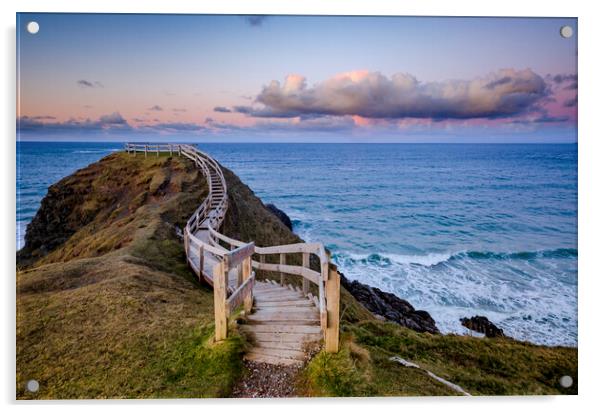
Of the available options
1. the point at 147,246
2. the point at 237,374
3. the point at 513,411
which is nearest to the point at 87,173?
the point at 147,246

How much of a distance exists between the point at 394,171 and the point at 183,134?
32.1ft

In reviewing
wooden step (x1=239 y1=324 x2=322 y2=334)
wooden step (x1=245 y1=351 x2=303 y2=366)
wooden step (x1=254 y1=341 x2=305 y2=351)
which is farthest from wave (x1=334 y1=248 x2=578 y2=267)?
wooden step (x1=245 y1=351 x2=303 y2=366)

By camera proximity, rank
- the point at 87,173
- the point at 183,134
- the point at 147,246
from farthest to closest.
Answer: the point at 87,173
the point at 147,246
the point at 183,134

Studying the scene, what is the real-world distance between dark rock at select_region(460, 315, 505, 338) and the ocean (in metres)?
0.24

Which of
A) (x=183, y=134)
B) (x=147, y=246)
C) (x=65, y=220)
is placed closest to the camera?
(x=183, y=134)

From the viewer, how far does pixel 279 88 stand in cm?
1000

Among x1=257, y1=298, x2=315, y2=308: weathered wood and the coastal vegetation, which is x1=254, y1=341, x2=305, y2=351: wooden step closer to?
the coastal vegetation

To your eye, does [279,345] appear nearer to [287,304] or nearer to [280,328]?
[280,328]

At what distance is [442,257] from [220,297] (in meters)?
9.53

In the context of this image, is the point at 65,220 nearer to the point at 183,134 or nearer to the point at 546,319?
the point at 183,134

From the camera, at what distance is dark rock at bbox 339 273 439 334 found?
14.5m

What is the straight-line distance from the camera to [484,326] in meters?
12.2

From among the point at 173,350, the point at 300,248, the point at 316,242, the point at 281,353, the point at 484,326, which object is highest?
the point at 300,248

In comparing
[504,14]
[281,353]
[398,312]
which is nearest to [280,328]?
[281,353]
